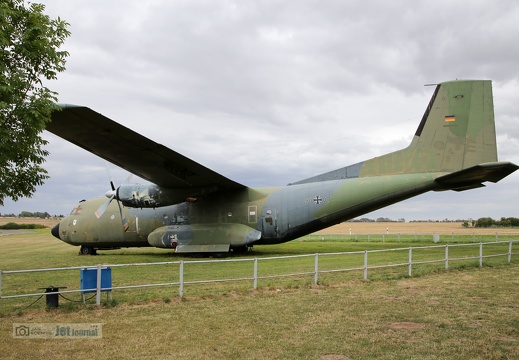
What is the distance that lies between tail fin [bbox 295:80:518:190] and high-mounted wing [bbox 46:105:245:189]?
8683 millimetres

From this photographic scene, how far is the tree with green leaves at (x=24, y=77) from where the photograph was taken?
7.69 m

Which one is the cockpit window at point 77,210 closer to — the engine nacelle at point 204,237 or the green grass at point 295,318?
the engine nacelle at point 204,237

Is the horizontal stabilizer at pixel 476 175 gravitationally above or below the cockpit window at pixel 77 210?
above

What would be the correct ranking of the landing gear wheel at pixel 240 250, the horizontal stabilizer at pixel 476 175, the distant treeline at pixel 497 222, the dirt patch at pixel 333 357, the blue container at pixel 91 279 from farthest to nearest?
1. the distant treeline at pixel 497 222
2. the landing gear wheel at pixel 240 250
3. the horizontal stabilizer at pixel 476 175
4. the blue container at pixel 91 279
5. the dirt patch at pixel 333 357

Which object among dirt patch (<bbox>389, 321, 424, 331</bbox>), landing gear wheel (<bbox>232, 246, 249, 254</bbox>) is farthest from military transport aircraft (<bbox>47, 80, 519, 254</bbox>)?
dirt patch (<bbox>389, 321, 424, 331</bbox>)

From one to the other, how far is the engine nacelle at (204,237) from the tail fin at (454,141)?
7.12 metres

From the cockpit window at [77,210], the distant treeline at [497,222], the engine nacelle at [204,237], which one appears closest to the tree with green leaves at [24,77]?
the engine nacelle at [204,237]

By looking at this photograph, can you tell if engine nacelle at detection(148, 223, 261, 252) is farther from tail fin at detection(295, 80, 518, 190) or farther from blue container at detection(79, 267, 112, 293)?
blue container at detection(79, 267, 112, 293)

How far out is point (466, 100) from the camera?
2072 cm

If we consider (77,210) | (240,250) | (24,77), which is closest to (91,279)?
(24,77)

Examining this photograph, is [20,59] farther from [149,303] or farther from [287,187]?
[287,187]

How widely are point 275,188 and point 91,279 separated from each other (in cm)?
1462

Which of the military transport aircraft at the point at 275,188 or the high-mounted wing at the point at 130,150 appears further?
the military transport aircraft at the point at 275,188

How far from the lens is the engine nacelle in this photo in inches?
904
